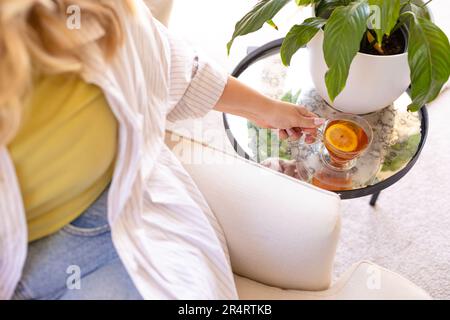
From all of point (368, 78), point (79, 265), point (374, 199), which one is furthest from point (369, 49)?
point (79, 265)

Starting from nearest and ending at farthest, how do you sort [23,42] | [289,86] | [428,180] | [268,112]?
[23,42] < [268,112] < [289,86] < [428,180]

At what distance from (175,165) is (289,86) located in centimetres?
40

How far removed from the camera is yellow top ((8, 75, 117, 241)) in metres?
0.58

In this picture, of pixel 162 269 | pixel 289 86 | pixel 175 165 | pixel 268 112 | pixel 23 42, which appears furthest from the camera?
pixel 289 86

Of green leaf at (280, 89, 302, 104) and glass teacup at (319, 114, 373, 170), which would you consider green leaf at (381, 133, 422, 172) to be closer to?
glass teacup at (319, 114, 373, 170)

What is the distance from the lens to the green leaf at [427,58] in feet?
2.57

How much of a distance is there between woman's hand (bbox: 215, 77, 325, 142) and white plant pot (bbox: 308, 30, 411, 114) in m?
0.07

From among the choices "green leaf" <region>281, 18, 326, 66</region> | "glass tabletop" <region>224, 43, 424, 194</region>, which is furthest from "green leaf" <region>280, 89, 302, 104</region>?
"green leaf" <region>281, 18, 326, 66</region>

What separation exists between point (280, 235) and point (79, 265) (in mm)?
302

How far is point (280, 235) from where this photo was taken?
761 millimetres

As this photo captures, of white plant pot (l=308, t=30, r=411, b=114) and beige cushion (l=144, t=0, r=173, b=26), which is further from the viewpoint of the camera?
beige cushion (l=144, t=0, r=173, b=26)

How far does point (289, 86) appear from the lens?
1.09 metres
